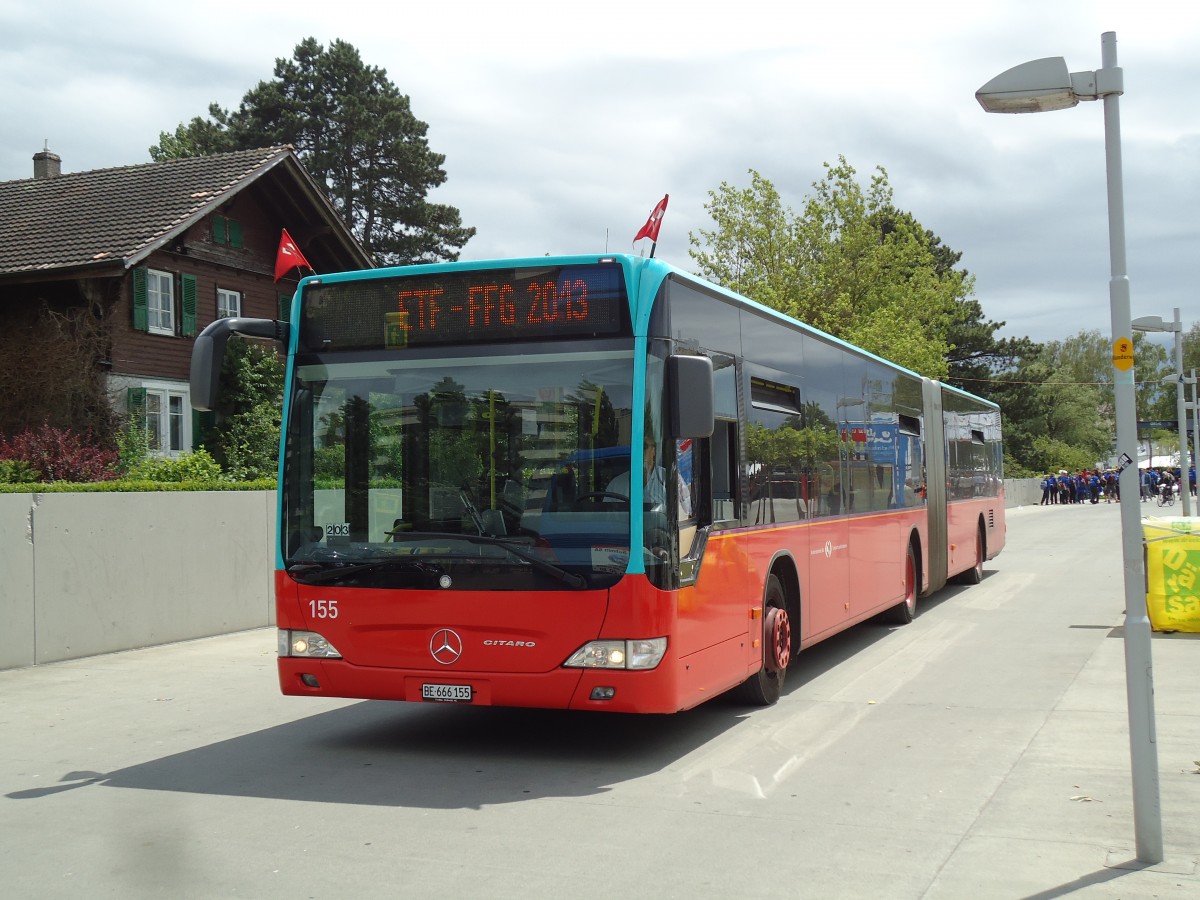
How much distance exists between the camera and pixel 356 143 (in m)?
53.4

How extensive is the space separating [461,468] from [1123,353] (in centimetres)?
377

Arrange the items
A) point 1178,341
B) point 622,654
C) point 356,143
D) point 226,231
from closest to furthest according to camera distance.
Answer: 1. point 622,654
2. point 226,231
3. point 1178,341
4. point 356,143

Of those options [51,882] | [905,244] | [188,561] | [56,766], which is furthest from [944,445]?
[905,244]

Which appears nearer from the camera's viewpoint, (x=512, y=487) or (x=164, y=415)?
(x=512, y=487)

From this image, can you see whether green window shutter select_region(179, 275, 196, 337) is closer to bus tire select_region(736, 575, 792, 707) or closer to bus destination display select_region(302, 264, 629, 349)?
bus destination display select_region(302, 264, 629, 349)

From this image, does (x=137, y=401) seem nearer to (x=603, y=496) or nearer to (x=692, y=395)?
(x=603, y=496)

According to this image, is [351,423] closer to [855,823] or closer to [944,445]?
[855,823]

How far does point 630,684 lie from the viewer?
7184mm

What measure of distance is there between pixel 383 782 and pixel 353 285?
3067mm

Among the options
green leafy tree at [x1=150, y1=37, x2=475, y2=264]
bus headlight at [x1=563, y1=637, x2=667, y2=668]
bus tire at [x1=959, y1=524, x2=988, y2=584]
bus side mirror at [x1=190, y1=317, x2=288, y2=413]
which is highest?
green leafy tree at [x1=150, y1=37, x2=475, y2=264]

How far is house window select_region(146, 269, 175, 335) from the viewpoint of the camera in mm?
27391

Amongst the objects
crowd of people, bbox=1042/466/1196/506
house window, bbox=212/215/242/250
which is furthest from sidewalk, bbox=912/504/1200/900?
crowd of people, bbox=1042/466/1196/506

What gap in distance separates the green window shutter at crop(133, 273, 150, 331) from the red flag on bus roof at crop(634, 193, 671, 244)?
68.1 feet

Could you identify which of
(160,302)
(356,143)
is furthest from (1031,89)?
(356,143)
